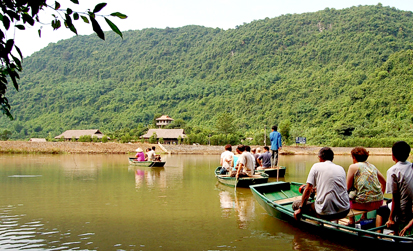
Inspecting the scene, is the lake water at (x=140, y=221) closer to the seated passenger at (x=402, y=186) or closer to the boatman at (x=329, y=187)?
the boatman at (x=329, y=187)

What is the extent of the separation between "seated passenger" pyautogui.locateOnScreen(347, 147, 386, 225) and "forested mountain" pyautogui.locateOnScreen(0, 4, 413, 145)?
52.3 meters

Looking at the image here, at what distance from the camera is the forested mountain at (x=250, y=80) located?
241 ft

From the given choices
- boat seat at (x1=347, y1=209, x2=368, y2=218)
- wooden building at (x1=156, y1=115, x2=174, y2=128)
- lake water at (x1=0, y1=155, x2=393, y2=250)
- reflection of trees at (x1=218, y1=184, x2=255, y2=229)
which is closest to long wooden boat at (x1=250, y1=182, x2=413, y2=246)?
boat seat at (x1=347, y1=209, x2=368, y2=218)

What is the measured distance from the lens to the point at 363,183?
21.1ft

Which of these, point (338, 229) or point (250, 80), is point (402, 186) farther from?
point (250, 80)

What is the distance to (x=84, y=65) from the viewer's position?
575ft

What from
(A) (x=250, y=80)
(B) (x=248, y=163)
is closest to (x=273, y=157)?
(B) (x=248, y=163)

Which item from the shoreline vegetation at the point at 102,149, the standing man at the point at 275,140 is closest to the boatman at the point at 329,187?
the standing man at the point at 275,140

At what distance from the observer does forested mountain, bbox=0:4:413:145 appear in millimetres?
73438

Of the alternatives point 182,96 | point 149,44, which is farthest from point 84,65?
point 182,96

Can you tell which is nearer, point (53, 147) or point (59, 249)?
point (59, 249)

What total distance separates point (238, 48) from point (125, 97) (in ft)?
179

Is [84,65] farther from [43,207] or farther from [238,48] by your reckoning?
[43,207]

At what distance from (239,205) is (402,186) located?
5430 millimetres
